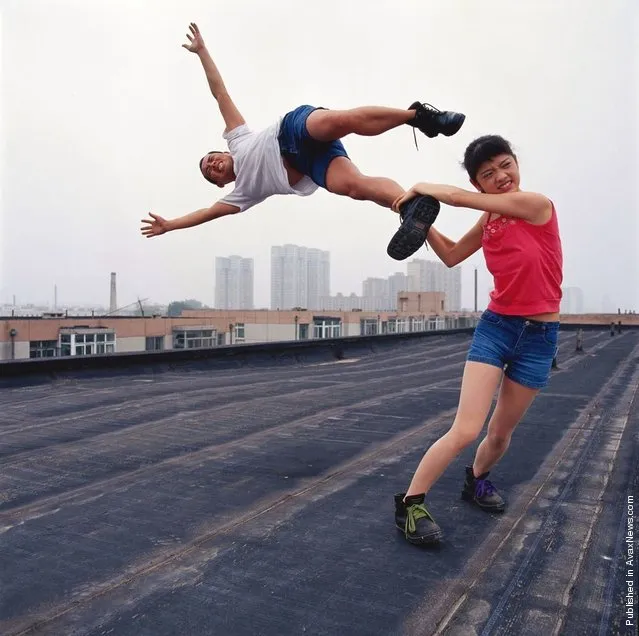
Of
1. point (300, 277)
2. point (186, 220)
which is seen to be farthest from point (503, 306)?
point (300, 277)

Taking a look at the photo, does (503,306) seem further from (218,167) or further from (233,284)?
(233,284)

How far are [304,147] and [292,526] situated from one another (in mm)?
1954

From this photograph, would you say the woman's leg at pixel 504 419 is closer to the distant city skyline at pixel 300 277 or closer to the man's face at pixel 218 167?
the man's face at pixel 218 167

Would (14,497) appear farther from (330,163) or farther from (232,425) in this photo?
(330,163)

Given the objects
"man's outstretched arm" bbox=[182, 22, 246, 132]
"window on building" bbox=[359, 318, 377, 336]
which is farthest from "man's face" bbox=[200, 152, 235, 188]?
"window on building" bbox=[359, 318, 377, 336]

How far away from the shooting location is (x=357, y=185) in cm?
283

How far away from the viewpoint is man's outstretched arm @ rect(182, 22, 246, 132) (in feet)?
10.8

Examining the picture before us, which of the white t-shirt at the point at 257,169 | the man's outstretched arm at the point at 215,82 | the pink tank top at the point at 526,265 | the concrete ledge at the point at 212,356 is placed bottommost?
the concrete ledge at the point at 212,356

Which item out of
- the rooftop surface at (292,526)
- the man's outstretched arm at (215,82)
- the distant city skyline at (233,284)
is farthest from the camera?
the distant city skyline at (233,284)

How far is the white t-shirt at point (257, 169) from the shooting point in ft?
9.53

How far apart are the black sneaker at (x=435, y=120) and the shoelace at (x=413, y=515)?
1.83 metres

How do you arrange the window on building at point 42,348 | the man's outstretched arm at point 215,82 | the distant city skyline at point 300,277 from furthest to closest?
the distant city skyline at point 300,277 < the window on building at point 42,348 < the man's outstretched arm at point 215,82

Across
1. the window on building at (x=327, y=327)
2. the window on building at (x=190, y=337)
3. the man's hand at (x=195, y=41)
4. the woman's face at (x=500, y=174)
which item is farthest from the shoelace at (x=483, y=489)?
the window on building at (x=327, y=327)

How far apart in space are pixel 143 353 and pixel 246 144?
6.67 m
